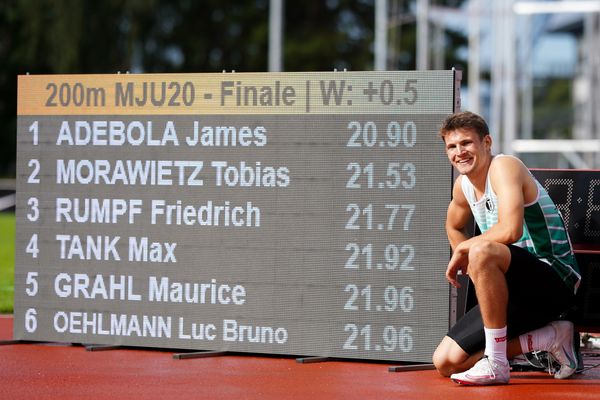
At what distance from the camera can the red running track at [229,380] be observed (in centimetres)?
783

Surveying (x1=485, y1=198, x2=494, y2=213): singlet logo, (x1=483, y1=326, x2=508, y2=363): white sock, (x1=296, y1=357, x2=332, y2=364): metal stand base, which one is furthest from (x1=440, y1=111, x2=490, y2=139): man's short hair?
(x1=296, y1=357, x2=332, y2=364): metal stand base

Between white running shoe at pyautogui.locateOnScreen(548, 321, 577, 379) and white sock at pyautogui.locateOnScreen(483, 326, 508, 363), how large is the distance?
1.45 feet

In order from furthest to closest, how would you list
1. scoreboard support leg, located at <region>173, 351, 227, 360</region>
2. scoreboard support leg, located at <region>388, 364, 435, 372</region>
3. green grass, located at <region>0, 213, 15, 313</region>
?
green grass, located at <region>0, 213, 15, 313</region> < scoreboard support leg, located at <region>173, 351, 227, 360</region> < scoreboard support leg, located at <region>388, 364, 435, 372</region>

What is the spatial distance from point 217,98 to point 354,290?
1573 mm

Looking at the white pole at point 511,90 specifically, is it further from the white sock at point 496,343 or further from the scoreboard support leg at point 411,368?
the white sock at point 496,343

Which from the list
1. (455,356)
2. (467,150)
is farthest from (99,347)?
(467,150)

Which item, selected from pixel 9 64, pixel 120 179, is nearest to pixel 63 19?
pixel 9 64

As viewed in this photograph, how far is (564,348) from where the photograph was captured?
335 inches

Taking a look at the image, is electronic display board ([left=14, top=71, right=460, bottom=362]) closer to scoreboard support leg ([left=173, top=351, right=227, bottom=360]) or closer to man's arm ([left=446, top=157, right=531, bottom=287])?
scoreboard support leg ([left=173, top=351, right=227, bottom=360])

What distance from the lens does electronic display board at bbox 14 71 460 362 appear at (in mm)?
9031


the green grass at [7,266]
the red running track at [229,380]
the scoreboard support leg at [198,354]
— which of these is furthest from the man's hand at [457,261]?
the green grass at [7,266]

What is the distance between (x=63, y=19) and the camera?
142ft

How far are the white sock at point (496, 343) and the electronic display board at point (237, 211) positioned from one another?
2.61 ft

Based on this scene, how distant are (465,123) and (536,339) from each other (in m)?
1.36
